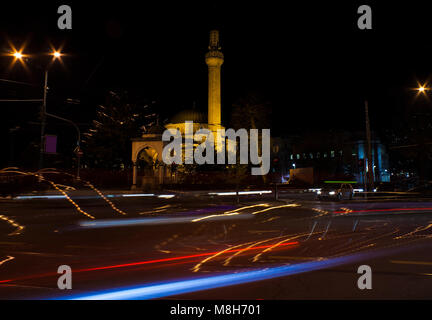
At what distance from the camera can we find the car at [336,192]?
80.8 feet

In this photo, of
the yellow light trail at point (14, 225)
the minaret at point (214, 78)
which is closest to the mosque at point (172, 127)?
the minaret at point (214, 78)

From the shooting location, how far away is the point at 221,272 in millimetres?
5773

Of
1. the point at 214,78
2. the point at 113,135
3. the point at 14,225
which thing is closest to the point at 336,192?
the point at 14,225

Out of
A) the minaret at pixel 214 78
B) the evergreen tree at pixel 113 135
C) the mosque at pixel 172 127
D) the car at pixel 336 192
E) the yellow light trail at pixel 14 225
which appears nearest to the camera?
the yellow light trail at pixel 14 225

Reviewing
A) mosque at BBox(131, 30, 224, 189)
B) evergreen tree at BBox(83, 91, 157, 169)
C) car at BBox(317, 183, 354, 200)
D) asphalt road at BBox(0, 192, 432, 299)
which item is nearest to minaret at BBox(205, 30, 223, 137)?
mosque at BBox(131, 30, 224, 189)

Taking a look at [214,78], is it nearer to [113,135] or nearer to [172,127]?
[172,127]

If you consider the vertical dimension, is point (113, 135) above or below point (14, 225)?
above

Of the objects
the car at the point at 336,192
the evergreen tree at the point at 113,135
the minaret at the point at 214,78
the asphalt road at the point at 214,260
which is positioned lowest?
the asphalt road at the point at 214,260

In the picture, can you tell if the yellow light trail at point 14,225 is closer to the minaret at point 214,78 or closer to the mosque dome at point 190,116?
the minaret at point 214,78

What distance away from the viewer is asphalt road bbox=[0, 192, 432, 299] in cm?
480

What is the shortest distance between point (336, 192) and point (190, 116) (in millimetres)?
39293

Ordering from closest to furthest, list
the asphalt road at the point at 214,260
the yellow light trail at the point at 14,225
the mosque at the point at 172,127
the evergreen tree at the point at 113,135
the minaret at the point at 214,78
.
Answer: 1. the asphalt road at the point at 214,260
2. the yellow light trail at the point at 14,225
3. the mosque at the point at 172,127
4. the evergreen tree at the point at 113,135
5. the minaret at the point at 214,78

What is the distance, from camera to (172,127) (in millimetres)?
60750

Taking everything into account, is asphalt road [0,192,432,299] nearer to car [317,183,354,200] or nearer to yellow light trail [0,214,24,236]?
yellow light trail [0,214,24,236]
